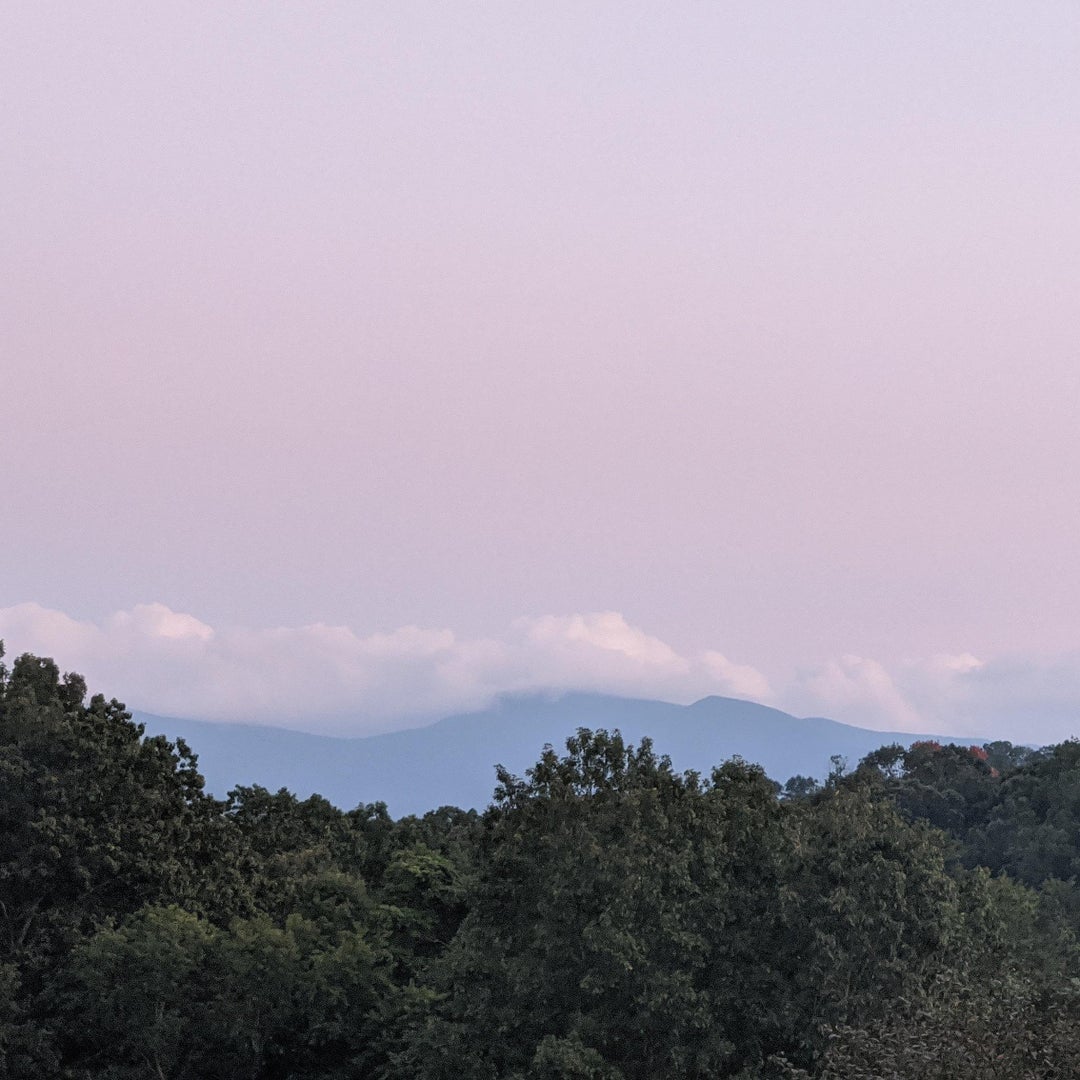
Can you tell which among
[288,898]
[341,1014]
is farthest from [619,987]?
[288,898]

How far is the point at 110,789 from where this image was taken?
32.1m

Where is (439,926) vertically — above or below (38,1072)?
above

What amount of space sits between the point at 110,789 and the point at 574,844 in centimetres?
1134

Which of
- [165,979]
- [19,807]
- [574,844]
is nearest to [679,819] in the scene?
[574,844]

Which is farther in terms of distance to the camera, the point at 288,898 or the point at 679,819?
the point at 288,898

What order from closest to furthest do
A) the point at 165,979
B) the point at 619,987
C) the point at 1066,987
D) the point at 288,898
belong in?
the point at 1066,987, the point at 619,987, the point at 165,979, the point at 288,898

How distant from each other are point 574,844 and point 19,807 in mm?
12156

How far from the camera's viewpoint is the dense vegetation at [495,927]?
80.5 feet

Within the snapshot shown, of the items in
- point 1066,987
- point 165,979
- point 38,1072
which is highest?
point 1066,987

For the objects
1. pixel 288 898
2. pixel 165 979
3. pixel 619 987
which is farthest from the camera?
pixel 288 898

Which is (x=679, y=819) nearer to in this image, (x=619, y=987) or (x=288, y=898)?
(x=619, y=987)

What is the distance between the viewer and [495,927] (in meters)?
27.1

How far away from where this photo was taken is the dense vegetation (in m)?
24.5

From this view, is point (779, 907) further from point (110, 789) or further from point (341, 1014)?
point (110, 789)
